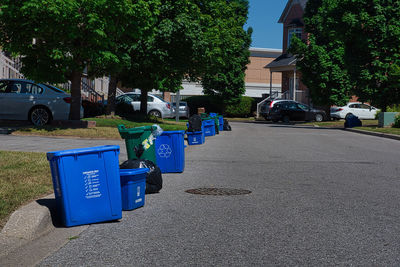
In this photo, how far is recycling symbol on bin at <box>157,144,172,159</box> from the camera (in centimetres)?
1066

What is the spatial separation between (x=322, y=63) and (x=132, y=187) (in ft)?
108

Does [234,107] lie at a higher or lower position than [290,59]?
lower

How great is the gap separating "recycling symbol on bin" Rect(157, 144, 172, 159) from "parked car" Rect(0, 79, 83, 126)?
1014 centimetres

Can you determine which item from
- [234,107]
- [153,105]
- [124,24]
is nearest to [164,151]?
[124,24]

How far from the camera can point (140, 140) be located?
963 cm

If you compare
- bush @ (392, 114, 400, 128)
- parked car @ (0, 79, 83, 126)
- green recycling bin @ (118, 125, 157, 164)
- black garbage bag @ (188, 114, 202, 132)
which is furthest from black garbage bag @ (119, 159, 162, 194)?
bush @ (392, 114, 400, 128)

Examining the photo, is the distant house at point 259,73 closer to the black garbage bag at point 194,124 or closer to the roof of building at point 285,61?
the roof of building at point 285,61

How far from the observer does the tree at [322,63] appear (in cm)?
3847

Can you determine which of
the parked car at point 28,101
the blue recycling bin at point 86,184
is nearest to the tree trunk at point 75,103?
the parked car at point 28,101

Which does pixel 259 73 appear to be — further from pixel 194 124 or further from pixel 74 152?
pixel 74 152

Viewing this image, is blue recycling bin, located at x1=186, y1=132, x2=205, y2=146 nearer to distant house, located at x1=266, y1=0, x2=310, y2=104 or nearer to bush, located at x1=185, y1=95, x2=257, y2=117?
distant house, located at x1=266, y1=0, x2=310, y2=104

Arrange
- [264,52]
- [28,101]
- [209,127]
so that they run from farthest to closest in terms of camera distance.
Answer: [264,52] → [209,127] → [28,101]

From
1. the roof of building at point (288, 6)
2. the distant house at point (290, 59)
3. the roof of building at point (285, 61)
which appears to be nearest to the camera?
the roof of building at point (285, 61)

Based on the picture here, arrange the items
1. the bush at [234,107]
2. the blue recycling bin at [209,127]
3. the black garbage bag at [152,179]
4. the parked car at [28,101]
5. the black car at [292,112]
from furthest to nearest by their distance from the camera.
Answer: the bush at [234,107]
the black car at [292,112]
the blue recycling bin at [209,127]
the parked car at [28,101]
the black garbage bag at [152,179]
